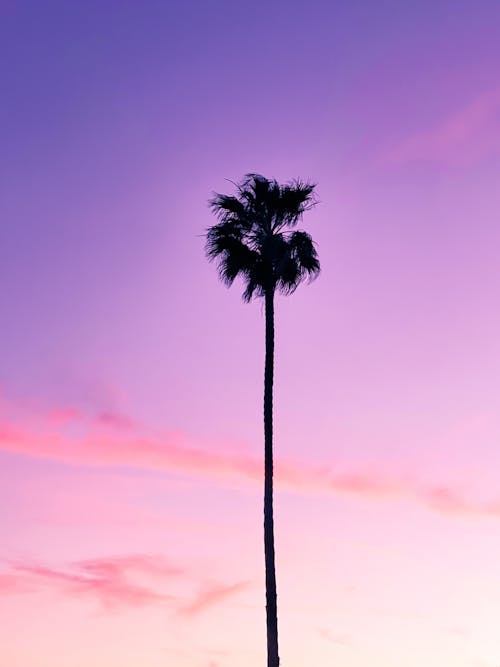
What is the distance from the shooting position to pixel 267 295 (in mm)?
42438

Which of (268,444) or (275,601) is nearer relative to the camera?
(275,601)

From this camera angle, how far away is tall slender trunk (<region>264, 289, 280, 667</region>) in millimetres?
36875

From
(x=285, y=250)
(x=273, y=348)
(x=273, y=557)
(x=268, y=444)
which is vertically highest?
(x=285, y=250)

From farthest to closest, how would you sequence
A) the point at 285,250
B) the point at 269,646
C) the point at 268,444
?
the point at 285,250
the point at 268,444
the point at 269,646

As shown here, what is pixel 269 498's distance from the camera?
128ft

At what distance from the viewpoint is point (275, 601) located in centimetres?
3744

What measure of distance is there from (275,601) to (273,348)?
9915mm

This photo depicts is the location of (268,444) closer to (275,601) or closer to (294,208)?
(275,601)

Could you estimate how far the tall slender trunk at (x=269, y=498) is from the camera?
36875 millimetres

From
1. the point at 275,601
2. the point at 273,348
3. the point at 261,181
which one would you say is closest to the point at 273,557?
the point at 275,601

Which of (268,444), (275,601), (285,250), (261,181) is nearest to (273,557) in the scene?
(275,601)

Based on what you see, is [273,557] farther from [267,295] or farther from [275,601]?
[267,295]

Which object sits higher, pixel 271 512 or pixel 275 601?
pixel 271 512

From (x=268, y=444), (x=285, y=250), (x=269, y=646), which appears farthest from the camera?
(x=285, y=250)
